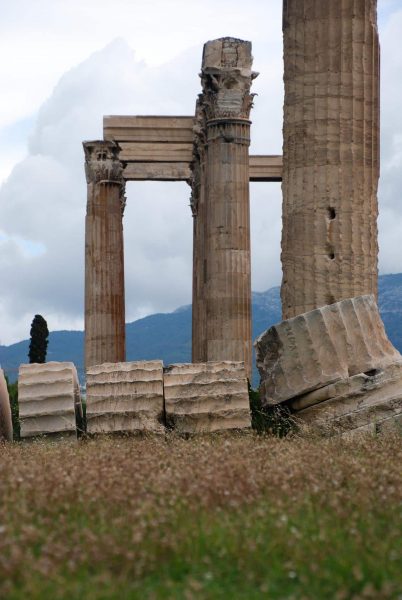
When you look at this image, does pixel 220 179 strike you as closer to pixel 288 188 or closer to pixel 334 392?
pixel 288 188

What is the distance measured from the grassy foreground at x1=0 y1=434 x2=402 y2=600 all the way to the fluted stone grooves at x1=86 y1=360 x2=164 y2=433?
4.69 meters

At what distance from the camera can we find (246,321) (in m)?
25.8

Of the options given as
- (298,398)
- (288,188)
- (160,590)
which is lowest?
(160,590)

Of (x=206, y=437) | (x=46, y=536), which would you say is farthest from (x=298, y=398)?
(x=46, y=536)

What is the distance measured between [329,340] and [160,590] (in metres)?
9.40

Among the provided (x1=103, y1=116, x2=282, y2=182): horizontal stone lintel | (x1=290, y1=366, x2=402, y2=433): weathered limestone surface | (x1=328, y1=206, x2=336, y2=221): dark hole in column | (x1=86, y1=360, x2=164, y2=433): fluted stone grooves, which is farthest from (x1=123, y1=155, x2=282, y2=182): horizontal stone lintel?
(x1=290, y1=366, x2=402, y2=433): weathered limestone surface

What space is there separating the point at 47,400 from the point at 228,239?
10.6m

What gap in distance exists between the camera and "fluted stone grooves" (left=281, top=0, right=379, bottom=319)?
15.8m

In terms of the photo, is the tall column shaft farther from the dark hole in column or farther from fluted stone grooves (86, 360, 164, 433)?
the dark hole in column

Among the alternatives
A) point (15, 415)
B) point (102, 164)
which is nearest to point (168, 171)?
point (102, 164)

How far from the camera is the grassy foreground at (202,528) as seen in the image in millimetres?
6297

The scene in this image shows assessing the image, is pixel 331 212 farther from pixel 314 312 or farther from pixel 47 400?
pixel 47 400

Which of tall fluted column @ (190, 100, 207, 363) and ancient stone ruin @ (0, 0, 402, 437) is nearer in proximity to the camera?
ancient stone ruin @ (0, 0, 402, 437)

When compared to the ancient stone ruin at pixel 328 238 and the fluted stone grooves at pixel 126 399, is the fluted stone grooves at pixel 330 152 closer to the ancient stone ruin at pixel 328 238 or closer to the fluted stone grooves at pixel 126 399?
the ancient stone ruin at pixel 328 238
